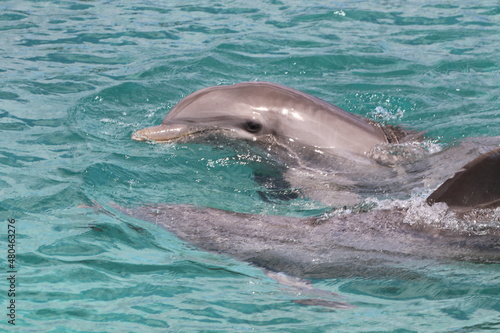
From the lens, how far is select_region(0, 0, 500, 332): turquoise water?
17.1 feet

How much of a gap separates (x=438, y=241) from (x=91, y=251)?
2.75 metres

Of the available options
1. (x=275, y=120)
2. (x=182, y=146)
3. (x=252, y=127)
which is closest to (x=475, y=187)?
(x=275, y=120)

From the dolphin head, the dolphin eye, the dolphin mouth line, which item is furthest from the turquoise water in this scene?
the dolphin eye

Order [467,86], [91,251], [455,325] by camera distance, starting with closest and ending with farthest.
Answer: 1. [455,325]
2. [91,251]
3. [467,86]

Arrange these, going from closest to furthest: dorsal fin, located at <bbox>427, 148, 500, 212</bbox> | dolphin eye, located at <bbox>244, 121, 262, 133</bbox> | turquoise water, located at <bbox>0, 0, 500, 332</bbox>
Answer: turquoise water, located at <bbox>0, 0, 500, 332</bbox> → dorsal fin, located at <bbox>427, 148, 500, 212</bbox> → dolphin eye, located at <bbox>244, 121, 262, 133</bbox>

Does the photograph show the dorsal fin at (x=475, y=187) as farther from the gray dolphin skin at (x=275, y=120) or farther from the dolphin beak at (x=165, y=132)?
the dolphin beak at (x=165, y=132)

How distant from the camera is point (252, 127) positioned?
8.50 metres

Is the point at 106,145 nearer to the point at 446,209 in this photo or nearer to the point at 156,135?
the point at 156,135

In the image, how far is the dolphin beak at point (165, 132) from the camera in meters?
8.63

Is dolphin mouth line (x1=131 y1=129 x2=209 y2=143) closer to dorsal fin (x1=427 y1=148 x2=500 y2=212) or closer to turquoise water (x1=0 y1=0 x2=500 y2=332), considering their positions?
turquoise water (x1=0 y1=0 x2=500 y2=332)

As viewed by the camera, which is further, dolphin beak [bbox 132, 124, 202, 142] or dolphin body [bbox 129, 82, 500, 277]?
dolphin beak [bbox 132, 124, 202, 142]

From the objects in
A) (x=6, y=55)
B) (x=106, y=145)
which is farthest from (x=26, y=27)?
(x=106, y=145)

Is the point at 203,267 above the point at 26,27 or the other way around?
the other way around

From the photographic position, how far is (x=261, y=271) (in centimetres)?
581
